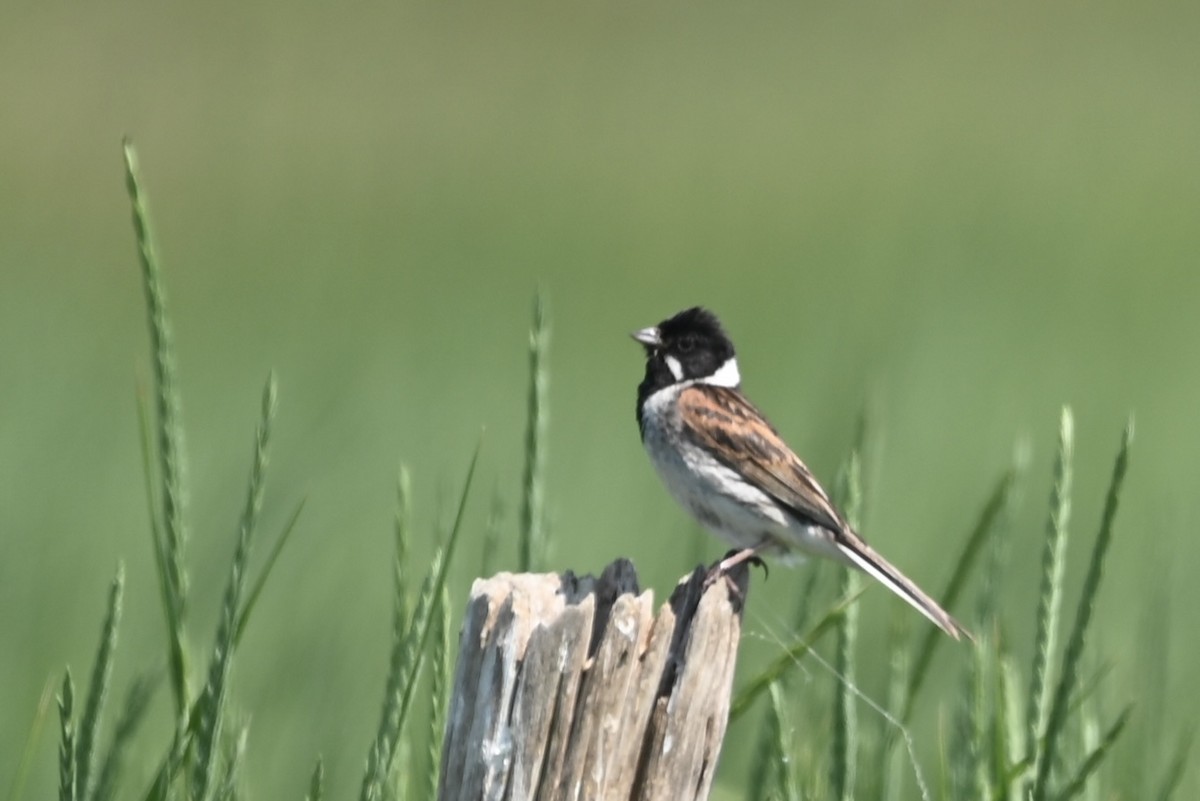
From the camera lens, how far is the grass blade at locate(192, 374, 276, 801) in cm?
236

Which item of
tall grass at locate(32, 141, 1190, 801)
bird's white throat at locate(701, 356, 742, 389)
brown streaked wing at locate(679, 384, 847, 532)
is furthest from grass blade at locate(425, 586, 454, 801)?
bird's white throat at locate(701, 356, 742, 389)

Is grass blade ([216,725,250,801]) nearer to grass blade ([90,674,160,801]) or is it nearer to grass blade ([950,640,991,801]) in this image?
grass blade ([90,674,160,801])

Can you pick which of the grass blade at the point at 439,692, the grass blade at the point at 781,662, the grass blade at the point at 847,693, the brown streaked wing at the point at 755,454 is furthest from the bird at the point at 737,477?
the grass blade at the point at 439,692

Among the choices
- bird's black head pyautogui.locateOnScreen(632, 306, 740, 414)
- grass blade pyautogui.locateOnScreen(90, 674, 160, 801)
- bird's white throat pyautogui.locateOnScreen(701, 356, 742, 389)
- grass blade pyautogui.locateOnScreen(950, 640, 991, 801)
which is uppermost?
bird's black head pyautogui.locateOnScreen(632, 306, 740, 414)

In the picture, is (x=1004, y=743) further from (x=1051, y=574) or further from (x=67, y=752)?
(x=67, y=752)

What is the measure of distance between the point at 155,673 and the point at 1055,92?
19.8 m

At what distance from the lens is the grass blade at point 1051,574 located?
259 cm

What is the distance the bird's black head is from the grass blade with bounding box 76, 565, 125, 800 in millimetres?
2867

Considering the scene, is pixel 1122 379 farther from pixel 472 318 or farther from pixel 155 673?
pixel 155 673

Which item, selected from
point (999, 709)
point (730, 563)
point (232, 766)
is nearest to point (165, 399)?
point (232, 766)

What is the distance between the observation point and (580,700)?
2.54m

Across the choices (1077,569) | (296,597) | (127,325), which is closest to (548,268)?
(127,325)

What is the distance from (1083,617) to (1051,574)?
0.18 m

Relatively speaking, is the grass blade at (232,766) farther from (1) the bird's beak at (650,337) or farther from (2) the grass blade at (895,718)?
(1) the bird's beak at (650,337)
